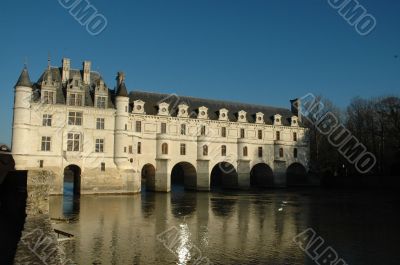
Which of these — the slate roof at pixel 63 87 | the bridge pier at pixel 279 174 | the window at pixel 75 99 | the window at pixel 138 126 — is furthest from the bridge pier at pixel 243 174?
the window at pixel 75 99

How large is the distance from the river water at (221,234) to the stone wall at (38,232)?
2.14 m

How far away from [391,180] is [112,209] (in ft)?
124

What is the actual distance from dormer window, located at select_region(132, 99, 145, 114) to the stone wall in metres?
32.3

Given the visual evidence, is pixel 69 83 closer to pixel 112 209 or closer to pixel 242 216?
pixel 112 209

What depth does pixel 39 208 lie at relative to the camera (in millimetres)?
12820

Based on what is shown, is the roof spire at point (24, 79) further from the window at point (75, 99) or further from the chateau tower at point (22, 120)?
the window at point (75, 99)

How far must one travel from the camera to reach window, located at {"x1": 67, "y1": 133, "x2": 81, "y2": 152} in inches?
1564

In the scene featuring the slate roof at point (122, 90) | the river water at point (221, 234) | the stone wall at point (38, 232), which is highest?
the slate roof at point (122, 90)

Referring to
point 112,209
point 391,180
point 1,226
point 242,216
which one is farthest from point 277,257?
point 391,180

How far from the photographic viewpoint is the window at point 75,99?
40188 mm

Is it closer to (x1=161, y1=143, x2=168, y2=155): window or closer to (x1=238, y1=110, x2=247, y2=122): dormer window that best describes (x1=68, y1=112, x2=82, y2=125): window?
(x1=161, y1=143, x2=168, y2=155): window

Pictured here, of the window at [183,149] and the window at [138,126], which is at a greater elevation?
the window at [138,126]

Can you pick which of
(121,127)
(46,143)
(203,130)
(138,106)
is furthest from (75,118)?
(203,130)

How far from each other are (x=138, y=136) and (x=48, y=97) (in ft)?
35.7
